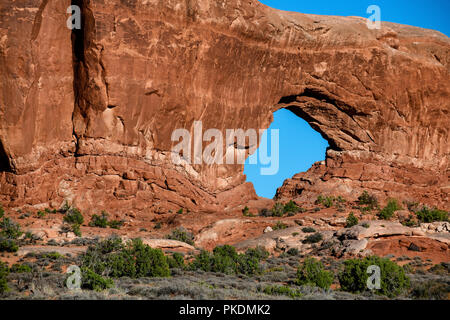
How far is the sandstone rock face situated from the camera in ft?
99.3

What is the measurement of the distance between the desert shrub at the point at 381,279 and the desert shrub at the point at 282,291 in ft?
8.48

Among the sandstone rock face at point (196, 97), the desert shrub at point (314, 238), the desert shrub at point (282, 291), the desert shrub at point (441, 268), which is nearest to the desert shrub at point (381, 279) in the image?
the desert shrub at point (282, 291)

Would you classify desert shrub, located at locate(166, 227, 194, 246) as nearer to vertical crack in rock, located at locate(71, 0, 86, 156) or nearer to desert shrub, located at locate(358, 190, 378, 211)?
vertical crack in rock, located at locate(71, 0, 86, 156)

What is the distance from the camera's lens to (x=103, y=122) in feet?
105

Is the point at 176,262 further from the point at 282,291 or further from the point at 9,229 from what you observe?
the point at 9,229

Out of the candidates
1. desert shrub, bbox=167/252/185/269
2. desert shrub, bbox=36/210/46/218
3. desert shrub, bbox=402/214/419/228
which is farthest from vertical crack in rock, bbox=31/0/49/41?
desert shrub, bbox=402/214/419/228

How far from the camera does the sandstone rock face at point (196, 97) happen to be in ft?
99.3

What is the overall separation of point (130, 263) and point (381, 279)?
8928mm

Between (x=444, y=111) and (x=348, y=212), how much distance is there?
1253 centimetres

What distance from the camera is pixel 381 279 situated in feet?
67.3
